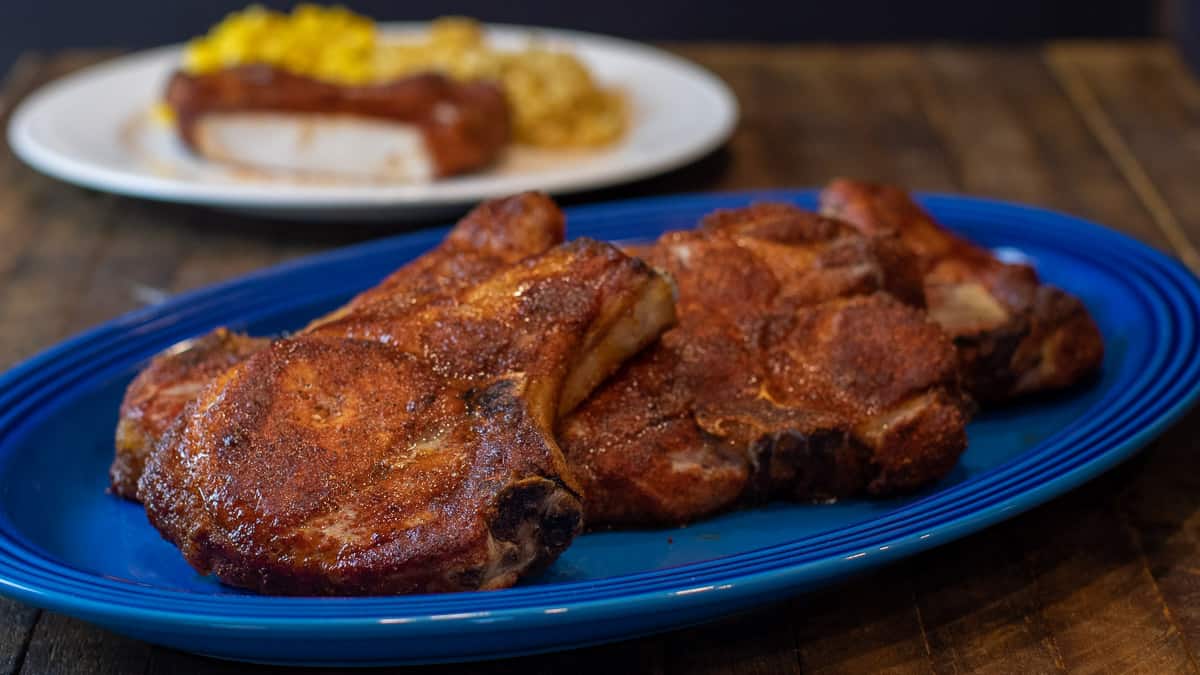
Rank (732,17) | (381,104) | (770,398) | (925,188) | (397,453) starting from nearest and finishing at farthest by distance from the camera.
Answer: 1. (397,453)
2. (770,398)
3. (381,104)
4. (925,188)
5. (732,17)

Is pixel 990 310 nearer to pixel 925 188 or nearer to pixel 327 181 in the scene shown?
pixel 925 188

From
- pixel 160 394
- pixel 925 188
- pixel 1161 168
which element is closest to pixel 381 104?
pixel 925 188

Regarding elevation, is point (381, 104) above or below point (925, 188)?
above

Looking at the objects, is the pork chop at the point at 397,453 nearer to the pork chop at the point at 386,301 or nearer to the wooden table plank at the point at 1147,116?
the pork chop at the point at 386,301

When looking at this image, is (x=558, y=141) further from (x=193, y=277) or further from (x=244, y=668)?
(x=244, y=668)

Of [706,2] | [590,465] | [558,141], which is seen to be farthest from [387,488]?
[706,2]
